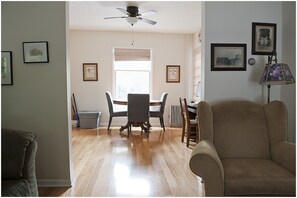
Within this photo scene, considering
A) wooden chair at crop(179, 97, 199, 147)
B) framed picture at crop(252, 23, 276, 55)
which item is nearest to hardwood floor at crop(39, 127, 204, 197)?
wooden chair at crop(179, 97, 199, 147)

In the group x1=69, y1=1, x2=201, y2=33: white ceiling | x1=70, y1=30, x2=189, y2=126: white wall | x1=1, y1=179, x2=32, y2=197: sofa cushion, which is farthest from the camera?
x1=70, y1=30, x2=189, y2=126: white wall

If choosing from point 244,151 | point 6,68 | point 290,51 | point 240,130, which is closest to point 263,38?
point 290,51

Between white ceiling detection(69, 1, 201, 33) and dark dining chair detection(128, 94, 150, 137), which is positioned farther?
dark dining chair detection(128, 94, 150, 137)

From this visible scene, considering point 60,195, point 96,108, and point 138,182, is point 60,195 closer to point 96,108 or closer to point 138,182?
point 138,182

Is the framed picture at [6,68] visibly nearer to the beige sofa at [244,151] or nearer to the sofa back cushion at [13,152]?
the sofa back cushion at [13,152]

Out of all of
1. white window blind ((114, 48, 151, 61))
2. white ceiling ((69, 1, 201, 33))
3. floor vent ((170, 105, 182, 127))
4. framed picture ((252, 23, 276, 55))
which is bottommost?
floor vent ((170, 105, 182, 127))

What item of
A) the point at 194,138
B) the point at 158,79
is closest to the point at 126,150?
the point at 194,138

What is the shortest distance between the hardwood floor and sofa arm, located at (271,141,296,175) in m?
0.76

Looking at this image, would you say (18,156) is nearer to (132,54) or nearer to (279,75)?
(279,75)

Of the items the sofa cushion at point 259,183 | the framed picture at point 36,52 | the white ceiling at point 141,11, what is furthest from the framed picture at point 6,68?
the sofa cushion at point 259,183

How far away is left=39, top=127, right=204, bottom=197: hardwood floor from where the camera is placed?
7.29 ft

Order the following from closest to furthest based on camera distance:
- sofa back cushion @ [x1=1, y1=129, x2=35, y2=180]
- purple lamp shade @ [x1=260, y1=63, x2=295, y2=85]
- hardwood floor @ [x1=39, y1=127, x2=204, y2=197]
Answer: sofa back cushion @ [x1=1, y1=129, x2=35, y2=180] < purple lamp shade @ [x1=260, y1=63, x2=295, y2=85] < hardwood floor @ [x1=39, y1=127, x2=204, y2=197]

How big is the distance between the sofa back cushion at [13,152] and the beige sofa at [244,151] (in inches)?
49.1

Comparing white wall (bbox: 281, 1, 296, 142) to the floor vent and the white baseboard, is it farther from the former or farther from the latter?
the floor vent
